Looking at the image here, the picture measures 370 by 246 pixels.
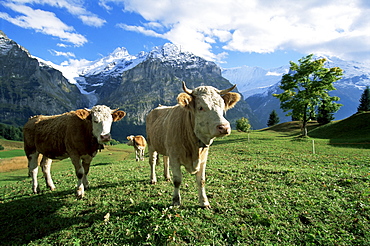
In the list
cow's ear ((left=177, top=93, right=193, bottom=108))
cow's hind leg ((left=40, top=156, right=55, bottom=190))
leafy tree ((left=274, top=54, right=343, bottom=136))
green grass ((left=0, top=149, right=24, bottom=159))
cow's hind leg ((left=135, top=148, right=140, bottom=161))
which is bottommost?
green grass ((left=0, top=149, right=24, bottom=159))

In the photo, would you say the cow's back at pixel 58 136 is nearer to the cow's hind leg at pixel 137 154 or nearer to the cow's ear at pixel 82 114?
the cow's ear at pixel 82 114

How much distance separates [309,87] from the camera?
35.8 metres

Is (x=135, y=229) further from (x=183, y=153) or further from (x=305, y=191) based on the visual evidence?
(x=305, y=191)

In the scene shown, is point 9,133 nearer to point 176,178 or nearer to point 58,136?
point 58,136

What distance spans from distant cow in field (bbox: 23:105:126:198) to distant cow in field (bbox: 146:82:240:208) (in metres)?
2.43

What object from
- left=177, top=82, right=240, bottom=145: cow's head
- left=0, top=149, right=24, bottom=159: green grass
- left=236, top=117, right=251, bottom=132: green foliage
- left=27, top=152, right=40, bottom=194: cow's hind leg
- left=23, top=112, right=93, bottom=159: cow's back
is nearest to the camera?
left=177, top=82, right=240, bottom=145: cow's head

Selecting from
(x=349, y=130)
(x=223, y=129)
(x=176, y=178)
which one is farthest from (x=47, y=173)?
(x=349, y=130)

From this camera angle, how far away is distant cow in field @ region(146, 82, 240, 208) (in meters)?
5.09

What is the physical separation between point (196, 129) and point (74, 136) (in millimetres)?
5245

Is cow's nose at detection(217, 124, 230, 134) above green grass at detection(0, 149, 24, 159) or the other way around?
above

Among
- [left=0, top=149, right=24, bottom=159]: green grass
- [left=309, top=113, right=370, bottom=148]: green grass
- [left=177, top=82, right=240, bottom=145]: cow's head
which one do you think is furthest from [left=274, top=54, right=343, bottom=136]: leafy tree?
[left=0, top=149, right=24, bottom=159]: green grass

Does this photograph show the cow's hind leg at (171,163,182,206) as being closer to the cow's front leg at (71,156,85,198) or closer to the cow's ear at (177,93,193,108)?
the cow's ear at (177,93,193,108)

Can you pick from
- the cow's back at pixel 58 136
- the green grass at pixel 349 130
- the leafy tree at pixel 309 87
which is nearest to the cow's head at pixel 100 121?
the cow's back at pixel 58 136

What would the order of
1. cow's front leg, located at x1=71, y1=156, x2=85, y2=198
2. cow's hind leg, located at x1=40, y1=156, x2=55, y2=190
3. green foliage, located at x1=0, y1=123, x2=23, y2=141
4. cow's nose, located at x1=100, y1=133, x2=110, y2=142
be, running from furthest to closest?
green foliage, located at x1=0, y1=123, x2=23, y2=141 < cow's hind leg, located at x1=40, y1=156, x2=55, y2=190 < cow's front leg, located at x1=71, y1=156, x2=85, y2=198 < cow's nose, located at x1=100, y1=133, x2=110, y2=142
